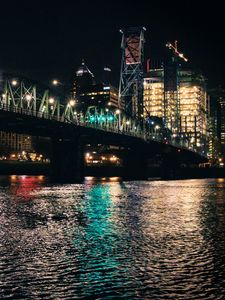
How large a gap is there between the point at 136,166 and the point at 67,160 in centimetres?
3880

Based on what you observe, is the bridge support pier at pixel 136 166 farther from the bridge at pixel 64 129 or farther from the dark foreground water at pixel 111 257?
the dark foreground water at pixel 111 257

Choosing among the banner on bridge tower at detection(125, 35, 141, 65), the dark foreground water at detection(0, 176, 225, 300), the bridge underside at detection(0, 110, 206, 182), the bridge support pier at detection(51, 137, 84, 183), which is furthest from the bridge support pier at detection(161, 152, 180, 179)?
the dark foreground water at detection(0, 176, 225, 300)

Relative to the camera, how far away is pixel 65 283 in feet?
42.6

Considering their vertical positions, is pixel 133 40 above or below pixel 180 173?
above

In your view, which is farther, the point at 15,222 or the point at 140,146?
the point at 140,146

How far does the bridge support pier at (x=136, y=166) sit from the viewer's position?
128 meters

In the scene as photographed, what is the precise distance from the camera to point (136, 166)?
130m

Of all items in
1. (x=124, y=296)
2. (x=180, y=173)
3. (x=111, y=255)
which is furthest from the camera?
(x=180, y=173)

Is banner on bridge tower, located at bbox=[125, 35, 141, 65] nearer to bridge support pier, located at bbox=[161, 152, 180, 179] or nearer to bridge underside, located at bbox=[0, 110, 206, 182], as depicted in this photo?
bridge support pier, located at bbox=[161, 152, 180, 179]

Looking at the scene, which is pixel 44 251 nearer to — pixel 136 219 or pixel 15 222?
pixel 15 222

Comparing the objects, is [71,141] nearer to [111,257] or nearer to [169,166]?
[169,166]

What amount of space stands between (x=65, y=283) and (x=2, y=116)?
202 ft

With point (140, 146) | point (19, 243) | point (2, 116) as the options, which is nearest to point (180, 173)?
point (140, 146)

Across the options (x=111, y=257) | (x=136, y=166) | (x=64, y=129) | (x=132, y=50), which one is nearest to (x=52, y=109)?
(x=64, y=129)
